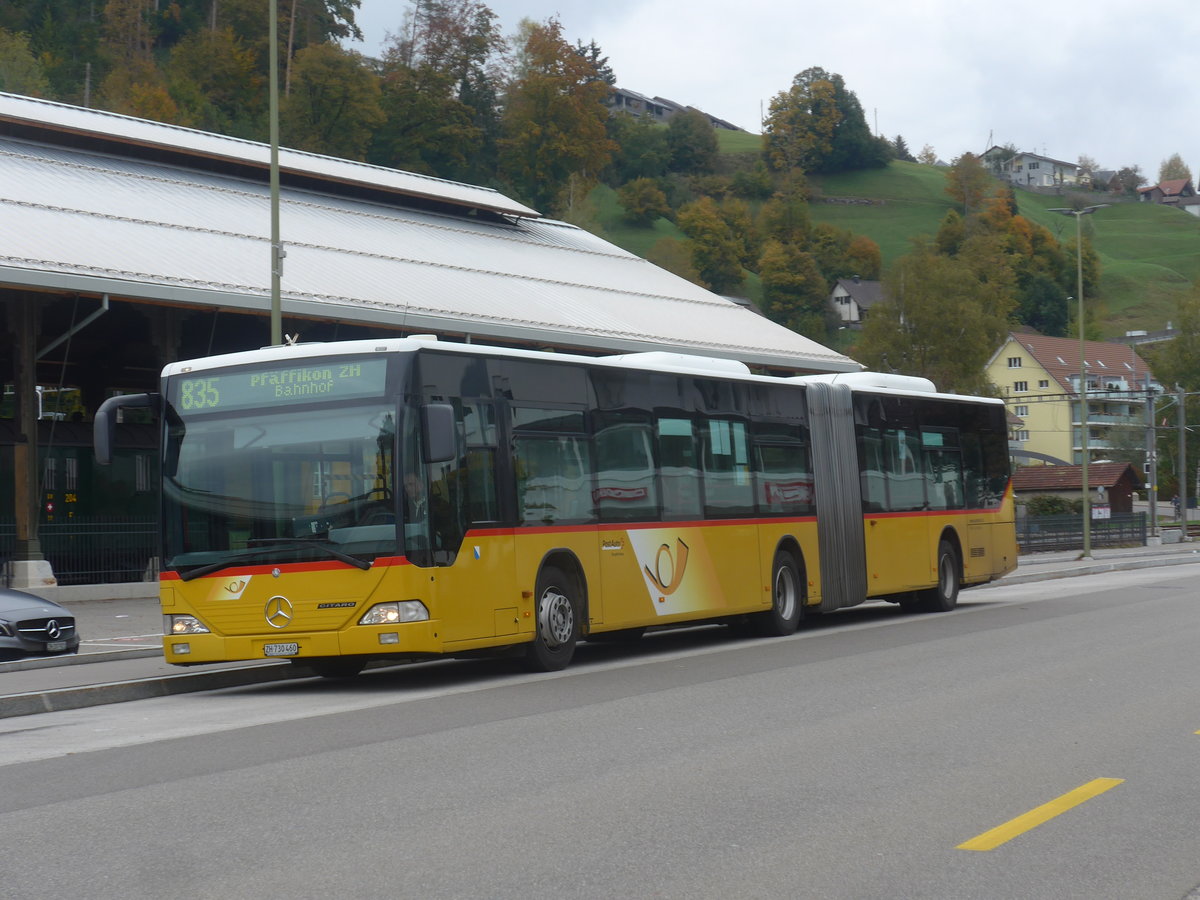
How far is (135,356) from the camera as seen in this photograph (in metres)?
39.5

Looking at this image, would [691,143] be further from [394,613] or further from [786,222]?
Answer: [394,613]

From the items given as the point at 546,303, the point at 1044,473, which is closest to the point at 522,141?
the point at 1044,473

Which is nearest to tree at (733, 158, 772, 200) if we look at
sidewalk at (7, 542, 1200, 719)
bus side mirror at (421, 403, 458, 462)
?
sidewalk at (7, 542, 1200, 719)

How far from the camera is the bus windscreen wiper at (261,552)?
13.2 meters

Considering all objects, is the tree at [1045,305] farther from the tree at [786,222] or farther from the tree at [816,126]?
the tree at [816,126]

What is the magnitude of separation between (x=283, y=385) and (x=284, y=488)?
968 millimetres

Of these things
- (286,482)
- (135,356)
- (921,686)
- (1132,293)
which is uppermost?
(1132,293)

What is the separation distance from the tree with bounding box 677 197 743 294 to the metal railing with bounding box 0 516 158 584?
10383cm

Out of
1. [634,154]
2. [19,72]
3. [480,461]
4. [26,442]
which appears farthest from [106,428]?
[634,154]

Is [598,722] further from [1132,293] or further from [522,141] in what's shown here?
[1132,293]

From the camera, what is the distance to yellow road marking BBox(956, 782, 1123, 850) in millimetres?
6719

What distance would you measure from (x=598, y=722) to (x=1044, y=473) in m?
69.9

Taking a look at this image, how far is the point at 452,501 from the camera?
13.7 meters

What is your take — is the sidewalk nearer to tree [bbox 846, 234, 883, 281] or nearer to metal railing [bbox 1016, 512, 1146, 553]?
metal railing [bbox 1016, 512, 1146, 553]
